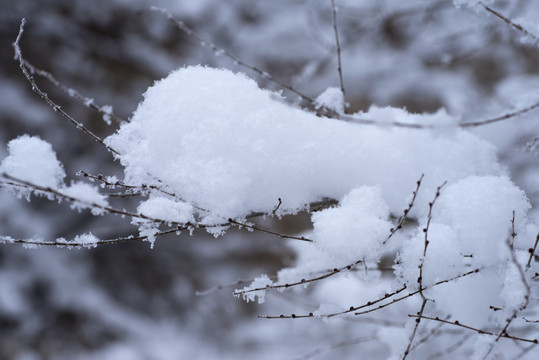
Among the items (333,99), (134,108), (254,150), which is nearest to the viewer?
(254,150)

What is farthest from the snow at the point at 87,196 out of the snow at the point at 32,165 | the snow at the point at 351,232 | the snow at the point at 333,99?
the snow at the point at 333,99

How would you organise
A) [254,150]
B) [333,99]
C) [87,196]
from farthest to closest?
[333,99] < [254,150] < [87,196]

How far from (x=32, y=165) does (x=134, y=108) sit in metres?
4.06

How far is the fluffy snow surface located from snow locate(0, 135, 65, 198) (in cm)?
20

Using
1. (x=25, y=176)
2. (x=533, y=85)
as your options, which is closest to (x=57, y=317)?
(x=25, y=176)

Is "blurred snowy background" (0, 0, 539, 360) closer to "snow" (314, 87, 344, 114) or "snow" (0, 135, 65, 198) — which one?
"snow" (314, 87, 344, 114)

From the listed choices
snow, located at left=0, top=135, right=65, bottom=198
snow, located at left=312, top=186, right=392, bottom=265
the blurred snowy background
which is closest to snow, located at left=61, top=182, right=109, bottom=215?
snow, located at left=0, top=135, right=65, bottom=198

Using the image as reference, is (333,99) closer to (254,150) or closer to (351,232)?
(254,150)

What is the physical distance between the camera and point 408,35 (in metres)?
4.91

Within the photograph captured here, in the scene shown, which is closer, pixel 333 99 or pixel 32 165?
pixel 32 165

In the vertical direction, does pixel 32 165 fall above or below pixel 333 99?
below

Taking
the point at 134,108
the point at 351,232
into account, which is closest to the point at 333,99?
the point at 351,232

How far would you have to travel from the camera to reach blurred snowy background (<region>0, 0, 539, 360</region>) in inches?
175

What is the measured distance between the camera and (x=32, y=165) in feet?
3.79
